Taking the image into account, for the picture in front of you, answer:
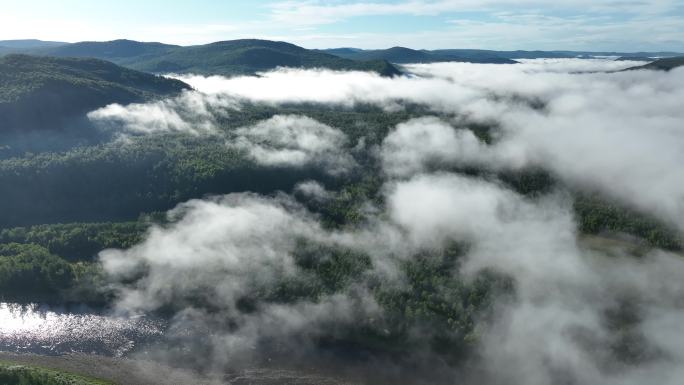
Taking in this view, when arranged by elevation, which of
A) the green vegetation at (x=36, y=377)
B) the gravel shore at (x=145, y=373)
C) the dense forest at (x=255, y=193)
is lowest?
the gravel shore at (x=145, y=373)

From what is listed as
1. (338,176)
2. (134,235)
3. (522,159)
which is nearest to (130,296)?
(134,235)

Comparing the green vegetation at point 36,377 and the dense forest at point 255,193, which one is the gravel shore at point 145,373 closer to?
the green vegetation at point 36,377

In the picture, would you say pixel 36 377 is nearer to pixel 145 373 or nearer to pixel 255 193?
pixel 145 373

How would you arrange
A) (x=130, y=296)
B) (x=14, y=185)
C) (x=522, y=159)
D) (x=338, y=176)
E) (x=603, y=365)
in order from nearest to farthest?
(x=603, y=365) → (x=130, y=296) → (x=14, y=185) → (x=338, y=176) → (x=522, y=159)

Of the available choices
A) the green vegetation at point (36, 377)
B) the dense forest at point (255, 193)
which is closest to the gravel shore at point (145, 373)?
the green vegetation at point (36, 377)

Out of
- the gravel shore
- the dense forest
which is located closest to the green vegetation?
the dense forest

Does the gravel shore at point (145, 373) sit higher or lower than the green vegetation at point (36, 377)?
lower

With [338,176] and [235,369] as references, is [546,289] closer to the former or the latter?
[235,369]

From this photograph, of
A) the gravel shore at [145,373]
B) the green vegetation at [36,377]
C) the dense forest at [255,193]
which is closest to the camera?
the green vegetation at [36,377]
